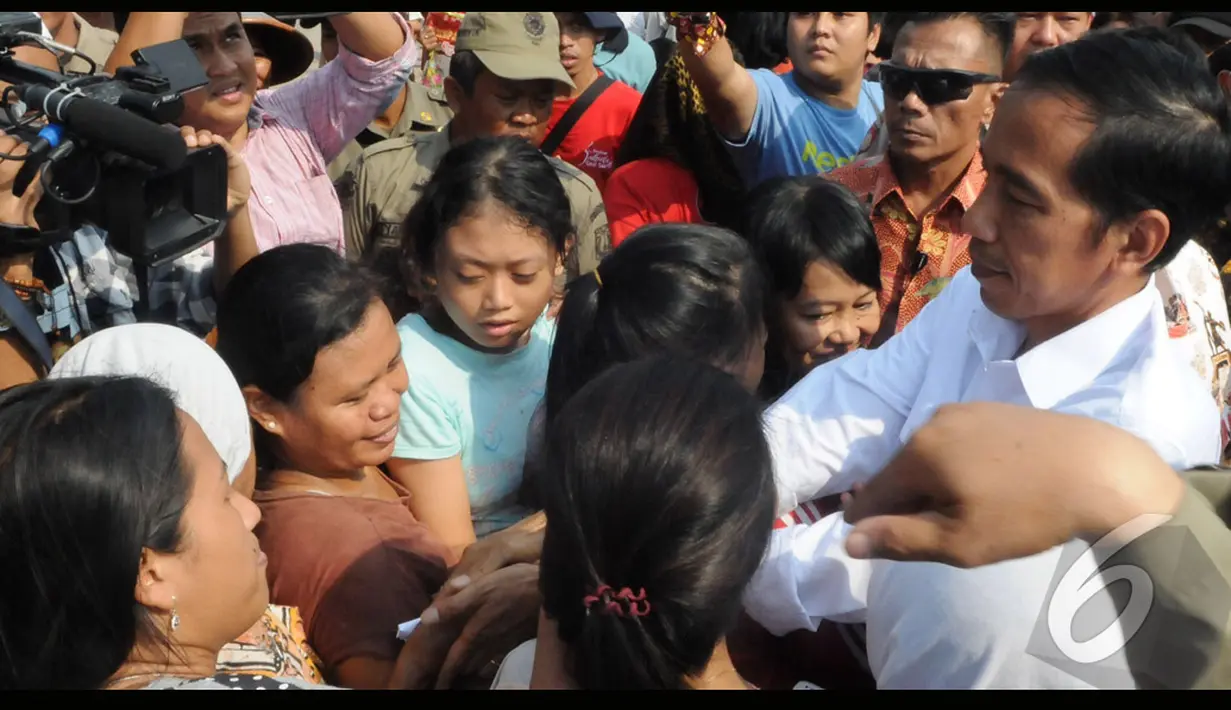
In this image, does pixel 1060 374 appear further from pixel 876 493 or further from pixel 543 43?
pixel 543 43

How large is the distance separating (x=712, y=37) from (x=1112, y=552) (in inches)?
94.5

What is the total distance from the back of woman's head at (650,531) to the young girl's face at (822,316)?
139 centimetres

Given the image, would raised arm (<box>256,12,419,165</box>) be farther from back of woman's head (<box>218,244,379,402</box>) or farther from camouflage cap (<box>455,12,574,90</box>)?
back of woman's head (<box>218,244,379,402</box>)

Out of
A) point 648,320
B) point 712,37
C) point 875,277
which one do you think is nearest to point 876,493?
point 648,320

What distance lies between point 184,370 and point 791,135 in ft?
6.61

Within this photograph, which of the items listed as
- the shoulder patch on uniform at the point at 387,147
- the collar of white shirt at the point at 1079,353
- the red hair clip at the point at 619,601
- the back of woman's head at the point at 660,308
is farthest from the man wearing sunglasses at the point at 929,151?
the red hair clip at the point at 619,601

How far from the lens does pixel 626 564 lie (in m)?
1.21

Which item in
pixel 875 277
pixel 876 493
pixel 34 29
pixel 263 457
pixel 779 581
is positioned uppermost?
pixel 876 493

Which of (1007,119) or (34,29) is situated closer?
(1007,119)

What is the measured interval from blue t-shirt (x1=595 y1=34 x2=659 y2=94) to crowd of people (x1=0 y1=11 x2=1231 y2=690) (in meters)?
0.82

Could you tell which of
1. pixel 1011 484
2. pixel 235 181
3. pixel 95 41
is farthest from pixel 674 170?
pixel 1011 484

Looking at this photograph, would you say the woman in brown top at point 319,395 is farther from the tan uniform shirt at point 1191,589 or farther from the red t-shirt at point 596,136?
the red t-shirt at point 596,136

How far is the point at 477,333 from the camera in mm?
2506

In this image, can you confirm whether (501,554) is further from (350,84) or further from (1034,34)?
(1034,34)
